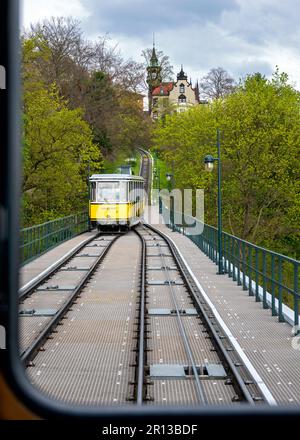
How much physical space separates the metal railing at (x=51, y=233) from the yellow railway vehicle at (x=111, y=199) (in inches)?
42.9

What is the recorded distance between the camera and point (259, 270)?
535 inches

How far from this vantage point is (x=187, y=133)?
127 ft

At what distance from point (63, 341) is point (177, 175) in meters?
29.9

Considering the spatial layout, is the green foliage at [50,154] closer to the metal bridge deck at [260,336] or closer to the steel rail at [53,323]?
the steel rail at [53,323]

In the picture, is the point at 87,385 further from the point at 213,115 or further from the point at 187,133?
the point at 187,133

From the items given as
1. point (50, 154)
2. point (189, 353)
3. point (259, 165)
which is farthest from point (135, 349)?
point (259, 165)

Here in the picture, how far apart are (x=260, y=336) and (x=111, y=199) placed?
19.9m

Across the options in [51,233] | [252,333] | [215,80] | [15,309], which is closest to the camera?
[15,309]

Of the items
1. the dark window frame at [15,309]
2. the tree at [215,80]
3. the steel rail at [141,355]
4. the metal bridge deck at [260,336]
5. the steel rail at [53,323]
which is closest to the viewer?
the dark window frame at [15,309]

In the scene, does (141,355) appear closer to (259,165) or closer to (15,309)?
(15,309)

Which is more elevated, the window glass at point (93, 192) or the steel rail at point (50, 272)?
the window glass at point (93, 192)

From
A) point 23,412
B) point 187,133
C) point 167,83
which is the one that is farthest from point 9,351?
point 187,133

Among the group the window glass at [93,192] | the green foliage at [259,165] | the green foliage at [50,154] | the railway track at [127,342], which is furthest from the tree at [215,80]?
the green foliage at [259,165]

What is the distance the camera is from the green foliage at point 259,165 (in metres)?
31.3
